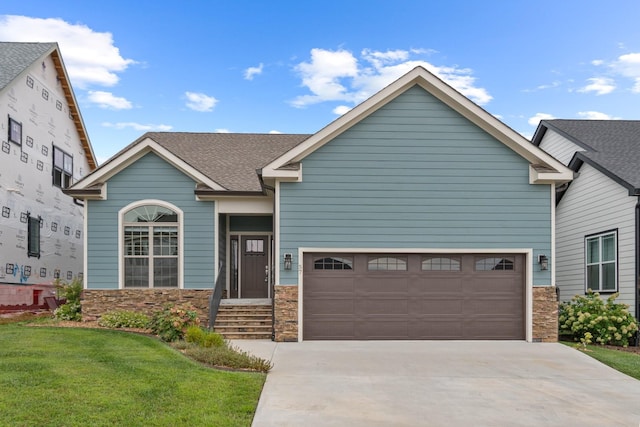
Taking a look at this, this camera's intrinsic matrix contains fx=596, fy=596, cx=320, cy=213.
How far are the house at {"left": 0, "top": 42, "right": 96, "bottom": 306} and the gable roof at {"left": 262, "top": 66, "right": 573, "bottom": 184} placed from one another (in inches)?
390

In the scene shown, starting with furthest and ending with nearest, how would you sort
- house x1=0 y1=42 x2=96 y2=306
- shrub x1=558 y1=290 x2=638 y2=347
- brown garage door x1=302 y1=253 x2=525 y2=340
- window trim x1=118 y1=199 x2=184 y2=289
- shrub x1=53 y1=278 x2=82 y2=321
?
house x1=0 y1=42 x2=96 y2=306 < shrub x1=53 y1=278 x2=82 y2=321 < window trim x1=118 y1=199 x2=184 y2=289 < brown garage door x1=302 y1=253 x2=525 y2=340 < shrub x1=558 y1=290 x2=638 y2=347

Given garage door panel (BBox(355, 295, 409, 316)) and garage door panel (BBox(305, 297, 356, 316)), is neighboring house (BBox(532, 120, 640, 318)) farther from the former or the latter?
garage door panel (BBox(305, 297, 356, 316))

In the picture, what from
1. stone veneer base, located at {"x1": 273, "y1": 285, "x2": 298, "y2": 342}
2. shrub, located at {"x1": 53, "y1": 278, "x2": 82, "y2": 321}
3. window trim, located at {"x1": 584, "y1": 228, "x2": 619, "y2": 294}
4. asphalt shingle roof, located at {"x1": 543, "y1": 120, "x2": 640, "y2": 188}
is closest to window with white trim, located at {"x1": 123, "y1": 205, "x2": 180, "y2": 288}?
shrub, located at {"x1": 53, "y1": 278, "x2": 82, "y2": 321}

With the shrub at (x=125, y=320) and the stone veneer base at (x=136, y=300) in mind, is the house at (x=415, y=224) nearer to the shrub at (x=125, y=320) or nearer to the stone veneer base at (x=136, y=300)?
the stone veneer base at (x=136, y=300)

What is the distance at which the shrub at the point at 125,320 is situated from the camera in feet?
48.1

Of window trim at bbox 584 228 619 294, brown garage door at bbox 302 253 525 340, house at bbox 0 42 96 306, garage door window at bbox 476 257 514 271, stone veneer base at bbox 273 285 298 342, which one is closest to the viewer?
stone veneer base at bbox 273 285 298 342

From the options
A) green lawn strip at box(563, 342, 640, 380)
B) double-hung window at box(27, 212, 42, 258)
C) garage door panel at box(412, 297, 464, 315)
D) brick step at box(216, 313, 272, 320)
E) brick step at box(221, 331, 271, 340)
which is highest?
double-hung window at box(27, 212, 42, 258)

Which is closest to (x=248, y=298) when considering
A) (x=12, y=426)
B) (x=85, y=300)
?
(x=85, y=300)

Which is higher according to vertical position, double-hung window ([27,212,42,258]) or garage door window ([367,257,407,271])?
double-hung window ([27,212,42,258])

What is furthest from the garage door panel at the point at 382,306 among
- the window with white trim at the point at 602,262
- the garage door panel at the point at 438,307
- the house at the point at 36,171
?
the house at the point at 36,171

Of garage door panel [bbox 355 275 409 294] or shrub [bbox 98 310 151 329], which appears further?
shrub [bbox 98 310 151 329]

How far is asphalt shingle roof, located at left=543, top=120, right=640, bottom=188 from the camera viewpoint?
611 inches

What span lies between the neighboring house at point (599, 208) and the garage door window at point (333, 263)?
607 centimetres

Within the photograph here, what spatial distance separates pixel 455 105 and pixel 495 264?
4.02 meters
